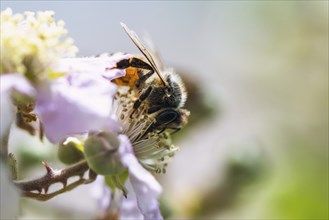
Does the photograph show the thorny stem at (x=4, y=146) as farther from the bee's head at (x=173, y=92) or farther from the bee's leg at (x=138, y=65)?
the bee's head at (x=173, y=92)

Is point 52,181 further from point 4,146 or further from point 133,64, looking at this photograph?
point 133,64

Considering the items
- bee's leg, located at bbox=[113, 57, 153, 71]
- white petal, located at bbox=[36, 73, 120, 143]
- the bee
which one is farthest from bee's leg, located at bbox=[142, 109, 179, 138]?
white petal, located at bbox=[36, 73, 120, 143]

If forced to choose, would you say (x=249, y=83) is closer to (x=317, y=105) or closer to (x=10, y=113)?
(x=317, y=105)

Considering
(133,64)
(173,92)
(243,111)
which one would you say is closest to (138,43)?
(133,64)

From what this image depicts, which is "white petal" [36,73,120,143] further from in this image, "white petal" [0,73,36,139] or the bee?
the bee

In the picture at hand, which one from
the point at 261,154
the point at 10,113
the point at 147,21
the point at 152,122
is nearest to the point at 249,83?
the point at 147,21

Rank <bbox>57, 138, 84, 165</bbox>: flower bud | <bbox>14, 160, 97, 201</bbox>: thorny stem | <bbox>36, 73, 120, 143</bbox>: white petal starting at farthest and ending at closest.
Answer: <bbox>57, 138, 84, 165</bbox>: flower bud
<bbox>14, 160, 97, 201</bbox>: thorny stem
<bbox>36, 73, 120, 143</bbox>: white petal

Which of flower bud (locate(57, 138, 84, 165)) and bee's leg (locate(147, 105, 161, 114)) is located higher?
bee's leg (locate(147, 105, 161, 114))

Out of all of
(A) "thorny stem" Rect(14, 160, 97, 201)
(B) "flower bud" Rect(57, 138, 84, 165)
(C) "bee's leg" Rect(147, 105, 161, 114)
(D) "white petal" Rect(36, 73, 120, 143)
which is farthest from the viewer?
(C) "bee's leg" Rect(147, 105, 161, 114)

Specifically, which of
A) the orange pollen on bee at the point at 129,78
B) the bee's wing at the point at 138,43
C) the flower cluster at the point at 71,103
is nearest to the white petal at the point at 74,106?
the flower cluster at the point at 71,103
